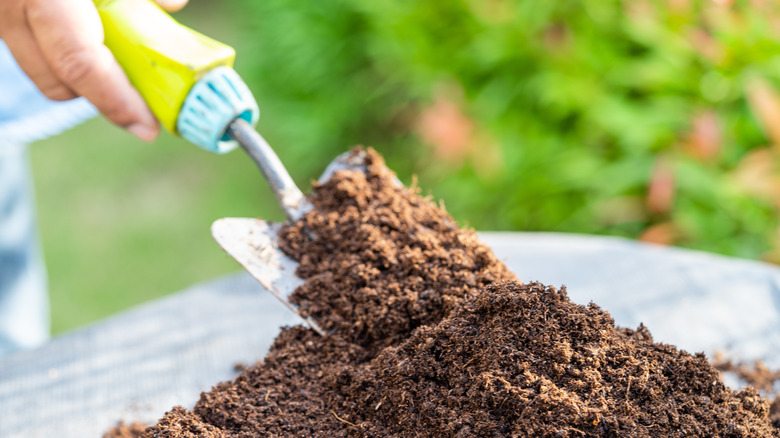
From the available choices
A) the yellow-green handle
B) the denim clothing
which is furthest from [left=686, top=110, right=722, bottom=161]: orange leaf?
the denim clothing

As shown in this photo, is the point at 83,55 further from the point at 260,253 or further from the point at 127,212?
the point at 127,212

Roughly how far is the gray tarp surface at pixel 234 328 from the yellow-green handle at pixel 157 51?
47 cm

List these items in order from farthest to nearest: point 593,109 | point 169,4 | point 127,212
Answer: point 127,212, point 593,109, point 169,4

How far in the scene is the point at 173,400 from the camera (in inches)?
45.3

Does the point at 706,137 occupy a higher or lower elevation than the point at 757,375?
higher

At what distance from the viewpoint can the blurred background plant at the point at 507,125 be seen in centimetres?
177

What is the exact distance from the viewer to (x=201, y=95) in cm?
104

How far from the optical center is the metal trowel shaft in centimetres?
108

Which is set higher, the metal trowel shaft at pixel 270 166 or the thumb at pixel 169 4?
the thumb at pixel 169 4

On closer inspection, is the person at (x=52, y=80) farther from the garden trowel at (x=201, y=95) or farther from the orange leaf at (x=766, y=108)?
the orange leaf at (x=766, y=108)

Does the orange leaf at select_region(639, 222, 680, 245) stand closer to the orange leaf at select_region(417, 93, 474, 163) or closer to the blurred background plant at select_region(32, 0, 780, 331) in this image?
the blurred background plant at select_region(32, 0, 780, 331)

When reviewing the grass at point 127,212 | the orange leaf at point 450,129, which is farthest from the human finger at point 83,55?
the grass at point 127,212

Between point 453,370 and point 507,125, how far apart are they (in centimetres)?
147

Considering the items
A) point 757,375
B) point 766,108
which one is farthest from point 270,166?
point 766,108
